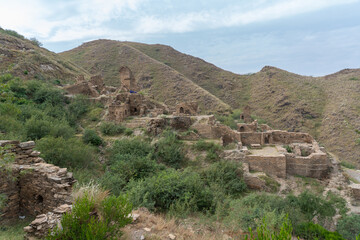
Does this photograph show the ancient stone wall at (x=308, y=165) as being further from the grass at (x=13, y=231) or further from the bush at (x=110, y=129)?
the grass at (x=13, y=231)

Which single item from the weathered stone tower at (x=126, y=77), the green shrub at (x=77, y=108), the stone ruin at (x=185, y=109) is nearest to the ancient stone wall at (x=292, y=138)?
the stone ruin at (x=185, y=109)

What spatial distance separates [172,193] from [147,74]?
142 ft

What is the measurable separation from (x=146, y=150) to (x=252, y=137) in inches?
343

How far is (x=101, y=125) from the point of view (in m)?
15.2

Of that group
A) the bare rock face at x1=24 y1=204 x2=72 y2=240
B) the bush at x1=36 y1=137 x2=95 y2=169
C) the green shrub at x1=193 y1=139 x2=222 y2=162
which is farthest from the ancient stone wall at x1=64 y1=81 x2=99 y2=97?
the bare rock face at x1=24 y1=204 x2=72 y2=240

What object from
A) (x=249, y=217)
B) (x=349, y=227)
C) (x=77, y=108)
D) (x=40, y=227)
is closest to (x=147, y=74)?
(x=77, y=108)

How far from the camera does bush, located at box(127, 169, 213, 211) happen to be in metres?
6.81

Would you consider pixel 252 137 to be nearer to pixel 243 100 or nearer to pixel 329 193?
pixel 329 193

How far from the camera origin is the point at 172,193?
23.7 feet

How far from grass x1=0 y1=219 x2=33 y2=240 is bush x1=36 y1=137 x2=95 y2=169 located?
3156 mm

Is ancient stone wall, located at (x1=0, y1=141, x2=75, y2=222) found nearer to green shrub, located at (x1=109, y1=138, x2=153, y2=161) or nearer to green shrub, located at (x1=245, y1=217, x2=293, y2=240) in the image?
green shrub, located at (x1=245, y1=217, x2=293, y2=240)

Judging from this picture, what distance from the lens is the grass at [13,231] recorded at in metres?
4.01

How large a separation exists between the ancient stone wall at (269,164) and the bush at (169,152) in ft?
13.6

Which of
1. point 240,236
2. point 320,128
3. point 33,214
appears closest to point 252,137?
point 240,236
